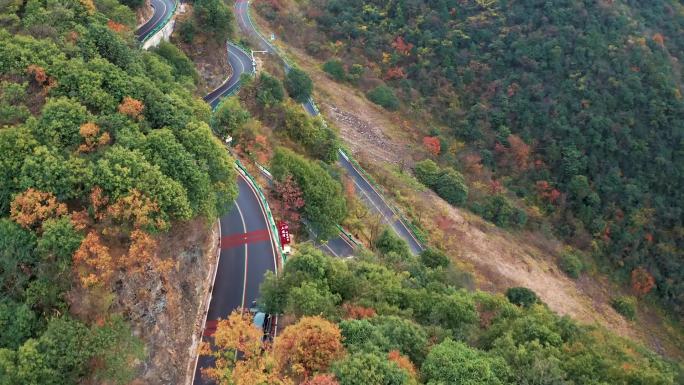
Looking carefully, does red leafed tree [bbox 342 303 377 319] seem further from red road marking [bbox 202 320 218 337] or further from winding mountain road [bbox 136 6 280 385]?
red road marking [bbox 202 320 218 337]

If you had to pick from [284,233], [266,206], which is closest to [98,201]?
[284,233]

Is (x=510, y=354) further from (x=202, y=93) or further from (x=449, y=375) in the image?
(x=202, y=93)

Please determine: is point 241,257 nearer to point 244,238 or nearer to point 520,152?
point 244,238

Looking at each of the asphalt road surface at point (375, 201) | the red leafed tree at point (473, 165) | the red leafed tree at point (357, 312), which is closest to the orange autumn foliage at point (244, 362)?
the red leafed tree at point (357, 312)

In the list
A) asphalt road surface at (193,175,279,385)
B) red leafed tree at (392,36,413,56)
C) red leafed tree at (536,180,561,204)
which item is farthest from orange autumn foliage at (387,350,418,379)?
red leafed tree at (392,36,413,56)

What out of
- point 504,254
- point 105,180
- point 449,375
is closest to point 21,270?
point 105,180
